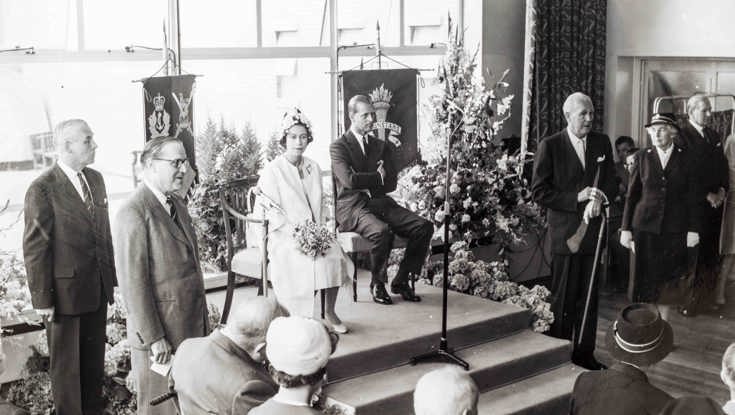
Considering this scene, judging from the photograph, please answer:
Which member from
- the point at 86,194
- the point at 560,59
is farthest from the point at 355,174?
the point at 560,59

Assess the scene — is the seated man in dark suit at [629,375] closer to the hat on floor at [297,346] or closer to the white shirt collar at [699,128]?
the hat on floor at [297,346]

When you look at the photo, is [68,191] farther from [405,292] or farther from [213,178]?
[405,292]

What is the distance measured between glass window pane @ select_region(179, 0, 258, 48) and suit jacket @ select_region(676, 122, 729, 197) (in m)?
4.02

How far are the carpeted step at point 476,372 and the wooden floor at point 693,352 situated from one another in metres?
0.59

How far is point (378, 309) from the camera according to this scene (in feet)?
24.1

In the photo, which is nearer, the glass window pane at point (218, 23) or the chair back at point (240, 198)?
the chair back at point (240, 198)

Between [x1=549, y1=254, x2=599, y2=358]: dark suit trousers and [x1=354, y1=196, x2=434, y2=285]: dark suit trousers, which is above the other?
[x1=354, y1=196, x2=434, y2=285]: dark suit trousers

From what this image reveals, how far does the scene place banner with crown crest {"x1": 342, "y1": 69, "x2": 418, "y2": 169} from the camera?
8.08 metres

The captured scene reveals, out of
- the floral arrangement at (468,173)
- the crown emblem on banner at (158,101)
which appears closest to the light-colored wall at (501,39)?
the floral arrangement at (468,173)

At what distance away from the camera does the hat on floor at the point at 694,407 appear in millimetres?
3314

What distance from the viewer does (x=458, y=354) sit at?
691 cm

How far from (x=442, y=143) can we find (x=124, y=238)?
4630 mm

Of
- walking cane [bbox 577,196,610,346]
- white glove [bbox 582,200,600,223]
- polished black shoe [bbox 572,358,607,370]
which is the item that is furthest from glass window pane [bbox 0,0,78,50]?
polished black shoe [bbox 572,358,607,370]

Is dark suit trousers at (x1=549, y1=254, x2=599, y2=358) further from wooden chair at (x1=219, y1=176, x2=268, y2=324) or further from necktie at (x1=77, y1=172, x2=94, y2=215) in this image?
necktie at (x1=77, y1=172, x2=94, y2=215)
